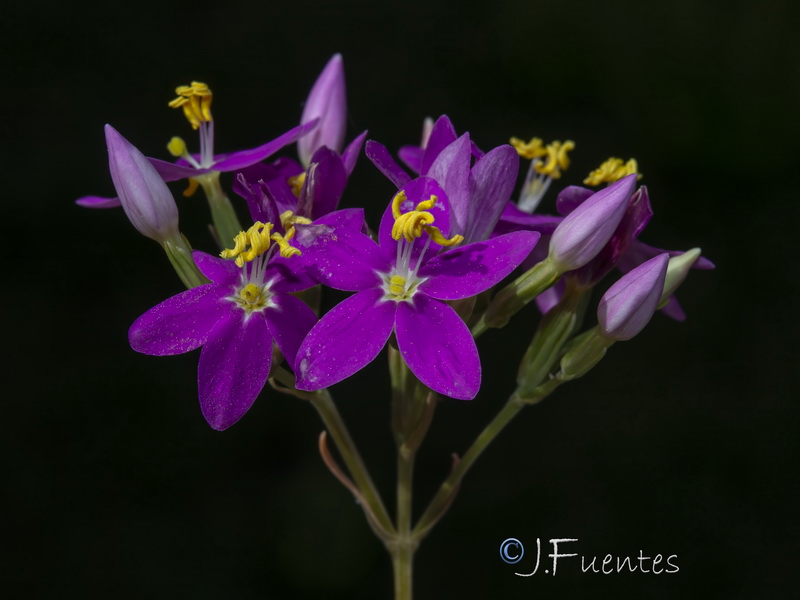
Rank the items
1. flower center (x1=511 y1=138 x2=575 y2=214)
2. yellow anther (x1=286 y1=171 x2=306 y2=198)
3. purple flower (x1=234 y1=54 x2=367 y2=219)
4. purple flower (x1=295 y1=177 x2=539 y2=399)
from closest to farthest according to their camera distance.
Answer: purple flower (x1=295 y1=177 x2=539 y2=399), purple flower (x1=234 y1=54 x2=367 y2=219), yellow anther (x1=286 y1=171 x2=306 y2=198), flower center (x1=511 y1=138 x2=575 y2=214)

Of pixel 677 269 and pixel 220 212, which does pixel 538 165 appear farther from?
pixel 220 212

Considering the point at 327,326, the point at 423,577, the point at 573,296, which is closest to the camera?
the point at 327,326

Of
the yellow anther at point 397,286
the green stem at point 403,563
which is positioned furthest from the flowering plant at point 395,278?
the green stem at point 403,563

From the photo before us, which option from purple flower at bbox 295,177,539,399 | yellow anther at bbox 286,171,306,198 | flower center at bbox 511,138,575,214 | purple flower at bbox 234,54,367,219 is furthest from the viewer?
flower center at bbox 511,138,575,214

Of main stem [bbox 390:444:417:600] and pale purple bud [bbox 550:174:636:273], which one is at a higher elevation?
pale purple bud [bbox 550:174:636:273]

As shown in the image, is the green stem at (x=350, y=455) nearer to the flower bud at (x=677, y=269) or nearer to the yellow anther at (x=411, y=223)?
→ the yellow anther at (x=411, y=223)

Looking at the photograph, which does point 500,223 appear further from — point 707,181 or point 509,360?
point 707,181

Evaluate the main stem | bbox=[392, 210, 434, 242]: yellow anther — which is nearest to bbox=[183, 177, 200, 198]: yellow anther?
bbox=[392, 210, 434, 242]: yellow anther

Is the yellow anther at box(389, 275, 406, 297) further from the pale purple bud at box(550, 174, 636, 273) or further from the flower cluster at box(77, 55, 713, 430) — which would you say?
the pale purple bud at box(550, 174, 636, 273)

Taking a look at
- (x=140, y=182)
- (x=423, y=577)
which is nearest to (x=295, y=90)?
A: (x=423, y=577)
